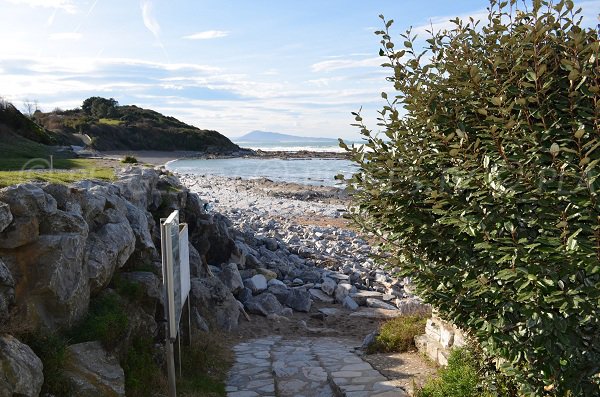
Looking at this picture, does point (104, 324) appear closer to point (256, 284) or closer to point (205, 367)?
point (205, 367)

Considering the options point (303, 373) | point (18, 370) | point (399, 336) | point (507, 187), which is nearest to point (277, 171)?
point (399, 336)

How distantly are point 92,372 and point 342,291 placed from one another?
27.1 feet

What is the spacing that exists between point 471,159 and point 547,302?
1033 millimetres

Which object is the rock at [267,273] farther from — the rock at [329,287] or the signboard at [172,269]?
the signboard at [172,269]

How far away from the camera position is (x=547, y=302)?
3387 mm

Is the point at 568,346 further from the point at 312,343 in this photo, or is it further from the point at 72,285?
the point at 312,343

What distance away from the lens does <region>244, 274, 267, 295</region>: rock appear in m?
12.3

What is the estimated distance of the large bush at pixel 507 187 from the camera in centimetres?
342

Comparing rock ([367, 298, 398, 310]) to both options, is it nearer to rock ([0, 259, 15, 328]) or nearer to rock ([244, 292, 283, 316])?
rock ([244, 292, 283, 316])

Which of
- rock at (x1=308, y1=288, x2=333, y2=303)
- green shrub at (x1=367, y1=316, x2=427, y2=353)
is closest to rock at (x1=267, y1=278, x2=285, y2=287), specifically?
rock at (x1=308, y1=288, x2=333, y2=303)

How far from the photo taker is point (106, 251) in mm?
6418

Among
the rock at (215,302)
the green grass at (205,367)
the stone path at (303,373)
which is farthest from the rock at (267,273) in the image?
the green grass at (205,367)

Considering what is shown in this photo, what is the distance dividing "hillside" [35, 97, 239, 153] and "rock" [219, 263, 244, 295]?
7273cm

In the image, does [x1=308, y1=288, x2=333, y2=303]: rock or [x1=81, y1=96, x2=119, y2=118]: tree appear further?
[x1=81, y1=96, x2=119, y2=118]: tree
